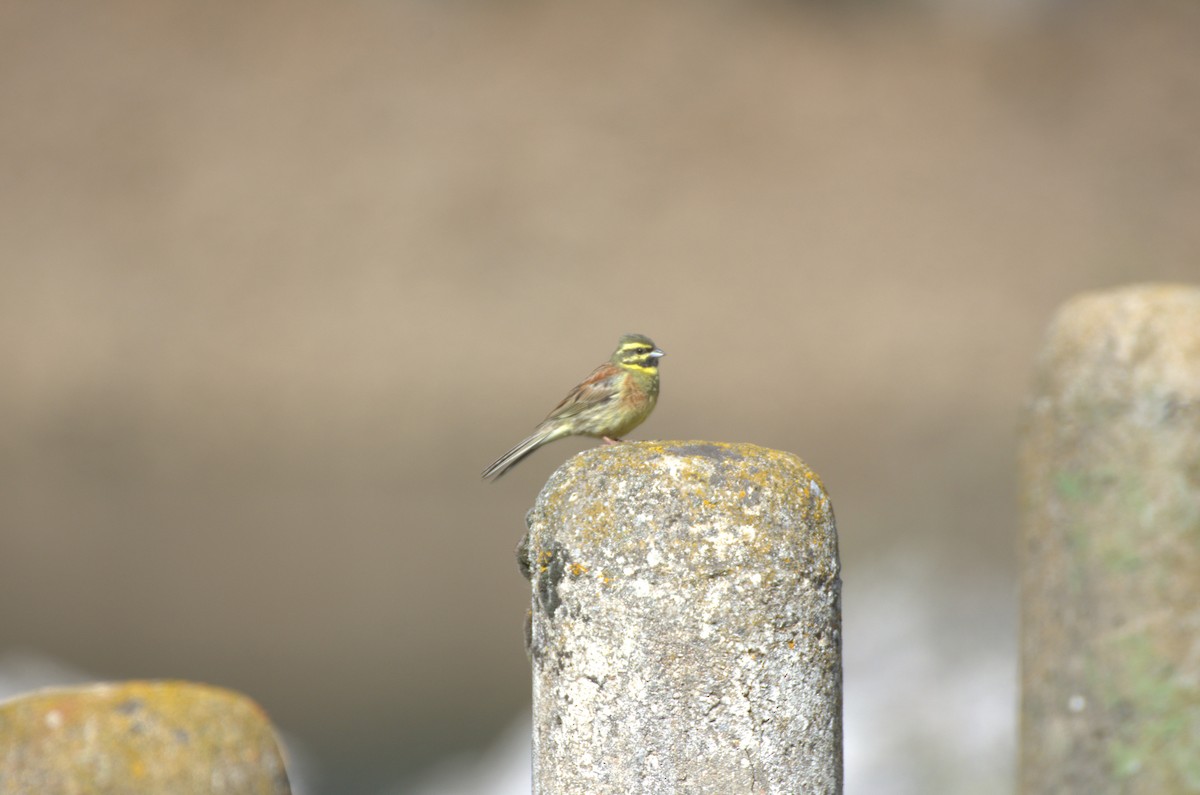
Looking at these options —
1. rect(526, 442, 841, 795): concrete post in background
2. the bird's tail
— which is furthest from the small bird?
rect(526, 442, 841, 795): concrete post in background

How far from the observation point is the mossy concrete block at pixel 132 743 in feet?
16.2

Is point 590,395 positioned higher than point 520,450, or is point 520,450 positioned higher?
point 590,395

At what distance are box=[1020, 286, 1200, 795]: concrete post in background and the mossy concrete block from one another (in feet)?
13.4

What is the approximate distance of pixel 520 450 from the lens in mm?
5066

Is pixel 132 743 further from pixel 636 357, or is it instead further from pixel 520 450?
pixel 636 357

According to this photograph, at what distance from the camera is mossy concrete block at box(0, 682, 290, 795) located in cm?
493

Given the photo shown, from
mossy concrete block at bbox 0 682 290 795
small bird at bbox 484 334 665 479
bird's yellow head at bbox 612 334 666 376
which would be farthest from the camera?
bird's yellow head at bbox 612 334 666 376

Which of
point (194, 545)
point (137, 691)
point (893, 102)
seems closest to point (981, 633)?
point (137, 691)

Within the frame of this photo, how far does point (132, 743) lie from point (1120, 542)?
15.2 feet

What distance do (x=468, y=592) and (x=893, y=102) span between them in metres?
17.2

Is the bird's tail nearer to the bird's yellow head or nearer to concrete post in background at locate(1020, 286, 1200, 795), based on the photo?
the bird's yellow head

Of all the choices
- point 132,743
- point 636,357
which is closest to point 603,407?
point 636,357

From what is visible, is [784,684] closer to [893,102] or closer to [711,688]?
[711,688]

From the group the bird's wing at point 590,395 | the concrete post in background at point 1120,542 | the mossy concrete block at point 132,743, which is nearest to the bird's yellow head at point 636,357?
the bird's wing at point 590,395
